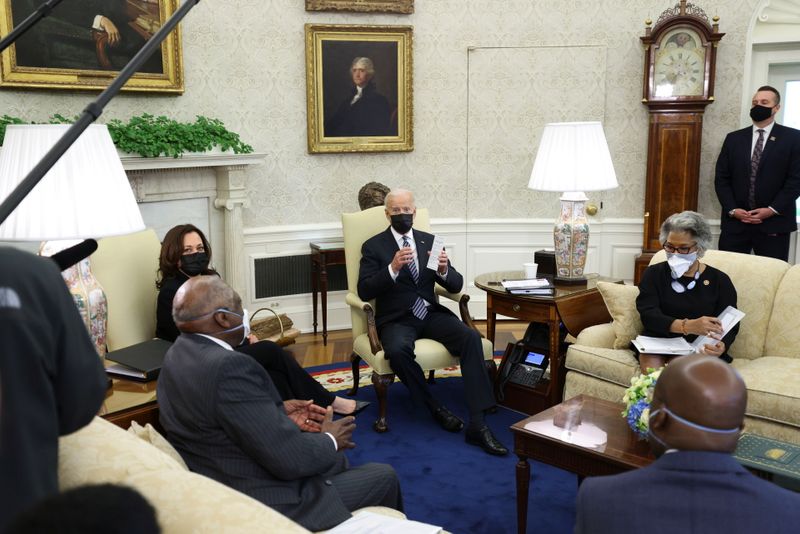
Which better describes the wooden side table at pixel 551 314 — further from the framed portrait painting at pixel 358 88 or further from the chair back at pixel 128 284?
the framed portrait painting at pixel 358 88

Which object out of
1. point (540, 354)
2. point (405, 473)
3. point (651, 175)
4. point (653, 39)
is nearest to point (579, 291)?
point (540, 354)

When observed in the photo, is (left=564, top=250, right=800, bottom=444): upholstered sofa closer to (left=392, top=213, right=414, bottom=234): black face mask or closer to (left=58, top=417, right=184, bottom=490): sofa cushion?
(left=392, top=213, right=414, bottom=234): black face mask

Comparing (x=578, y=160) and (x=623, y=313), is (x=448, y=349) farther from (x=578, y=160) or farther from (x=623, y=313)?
(x=578, y=160)

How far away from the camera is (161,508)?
1.44 metres

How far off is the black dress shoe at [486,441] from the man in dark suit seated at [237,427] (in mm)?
1494

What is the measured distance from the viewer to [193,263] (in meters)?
3.83

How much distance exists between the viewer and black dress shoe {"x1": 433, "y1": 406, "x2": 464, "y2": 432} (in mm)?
4172

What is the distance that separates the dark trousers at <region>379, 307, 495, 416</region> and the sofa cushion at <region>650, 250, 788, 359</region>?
1.33 m

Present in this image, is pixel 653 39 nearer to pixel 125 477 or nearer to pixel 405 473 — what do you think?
pixel 405 473

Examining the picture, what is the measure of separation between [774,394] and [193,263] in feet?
9.25

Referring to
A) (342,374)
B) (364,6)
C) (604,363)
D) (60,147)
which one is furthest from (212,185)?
(60,147)

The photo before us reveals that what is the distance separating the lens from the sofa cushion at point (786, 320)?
3826 mm

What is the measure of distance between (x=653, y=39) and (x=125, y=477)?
5.60 metres

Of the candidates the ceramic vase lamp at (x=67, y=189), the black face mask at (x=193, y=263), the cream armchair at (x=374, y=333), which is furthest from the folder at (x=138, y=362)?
the cream armchair at (x=374, y=333)
